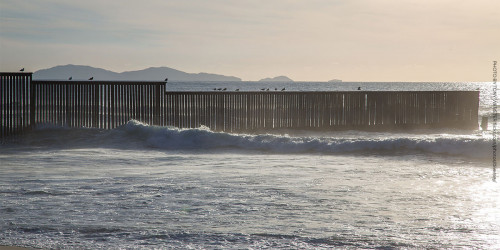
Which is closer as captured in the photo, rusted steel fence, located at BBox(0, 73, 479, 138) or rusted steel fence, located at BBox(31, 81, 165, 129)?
rusted steel fence, located at BBox(0, 73, 479, 138)

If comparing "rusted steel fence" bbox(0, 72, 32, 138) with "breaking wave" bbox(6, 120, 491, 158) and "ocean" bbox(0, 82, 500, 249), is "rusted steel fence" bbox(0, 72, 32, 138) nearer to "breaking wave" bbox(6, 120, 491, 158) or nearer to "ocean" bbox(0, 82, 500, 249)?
"breaking wave" bbox(6, 120, 491, 158)

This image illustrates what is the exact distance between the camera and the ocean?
19.6 ft

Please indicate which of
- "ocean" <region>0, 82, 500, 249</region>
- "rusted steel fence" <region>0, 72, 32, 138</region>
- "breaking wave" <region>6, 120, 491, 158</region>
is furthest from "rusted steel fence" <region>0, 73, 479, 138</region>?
"ocean" <region>0, 82, 500, 249</region>

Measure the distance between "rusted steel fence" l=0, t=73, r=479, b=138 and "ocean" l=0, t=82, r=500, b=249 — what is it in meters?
3.82

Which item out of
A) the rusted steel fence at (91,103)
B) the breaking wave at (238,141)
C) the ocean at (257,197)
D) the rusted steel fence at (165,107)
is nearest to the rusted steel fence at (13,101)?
the rusted steel fence at (165,107)

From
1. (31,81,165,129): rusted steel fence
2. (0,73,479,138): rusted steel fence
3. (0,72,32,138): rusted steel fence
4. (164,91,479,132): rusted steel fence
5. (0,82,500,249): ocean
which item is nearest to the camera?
(0,82,500,249): ocean

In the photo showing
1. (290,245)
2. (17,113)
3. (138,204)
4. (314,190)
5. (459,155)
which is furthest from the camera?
(17,113)

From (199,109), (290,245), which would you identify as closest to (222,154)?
(199,109)

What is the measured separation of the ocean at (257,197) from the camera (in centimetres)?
598

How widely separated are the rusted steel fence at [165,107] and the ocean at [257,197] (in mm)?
3823

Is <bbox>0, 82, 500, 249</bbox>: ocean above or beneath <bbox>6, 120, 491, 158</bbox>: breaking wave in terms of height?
beneath

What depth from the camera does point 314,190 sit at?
8.73 m

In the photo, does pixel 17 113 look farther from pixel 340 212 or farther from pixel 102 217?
pixel 340 212

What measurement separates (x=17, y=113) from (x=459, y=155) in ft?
47.7
